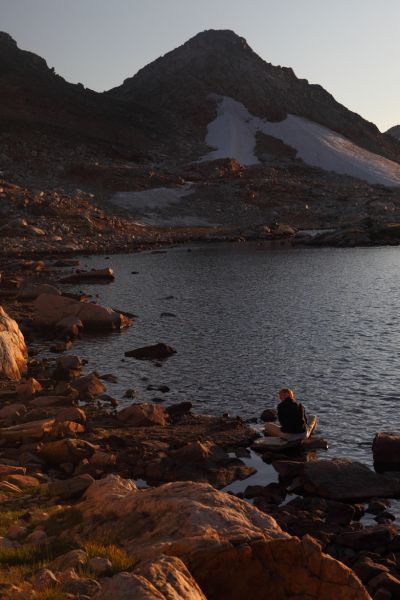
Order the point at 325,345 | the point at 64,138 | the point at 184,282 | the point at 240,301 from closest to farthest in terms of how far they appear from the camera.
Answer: the point at 325,345 < the point at 240,301 < the point at 184,282 < the point at 64,138

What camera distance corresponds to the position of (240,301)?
53.2m

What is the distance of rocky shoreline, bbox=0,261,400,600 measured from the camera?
33.5ft

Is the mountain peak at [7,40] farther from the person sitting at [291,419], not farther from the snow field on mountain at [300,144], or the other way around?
the person sitting at [291,419]

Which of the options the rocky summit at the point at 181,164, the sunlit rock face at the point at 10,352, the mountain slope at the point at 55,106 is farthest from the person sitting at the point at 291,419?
the mountain slope at the point at 55,106

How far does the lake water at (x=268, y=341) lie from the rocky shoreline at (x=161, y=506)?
89.4 inches

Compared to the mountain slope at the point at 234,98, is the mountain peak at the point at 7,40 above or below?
above

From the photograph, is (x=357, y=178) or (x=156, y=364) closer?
(x=156, y=364)

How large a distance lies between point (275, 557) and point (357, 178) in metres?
154

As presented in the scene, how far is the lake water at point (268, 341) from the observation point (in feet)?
87.4

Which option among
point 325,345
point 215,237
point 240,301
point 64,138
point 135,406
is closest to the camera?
point 135,406

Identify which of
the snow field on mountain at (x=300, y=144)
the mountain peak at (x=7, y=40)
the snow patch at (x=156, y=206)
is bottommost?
the snow patch at (x=156, y=206)

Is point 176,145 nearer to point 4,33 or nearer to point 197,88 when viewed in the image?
point 197,88

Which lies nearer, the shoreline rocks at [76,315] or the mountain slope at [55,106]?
the shoreline rocks at [76,315]

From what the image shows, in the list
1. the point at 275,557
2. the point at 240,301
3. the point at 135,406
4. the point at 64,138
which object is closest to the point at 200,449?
the point at 135,406
